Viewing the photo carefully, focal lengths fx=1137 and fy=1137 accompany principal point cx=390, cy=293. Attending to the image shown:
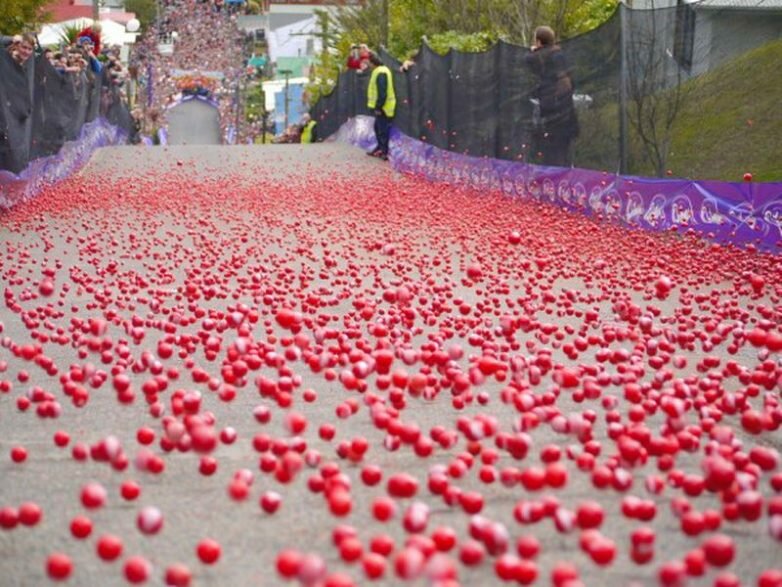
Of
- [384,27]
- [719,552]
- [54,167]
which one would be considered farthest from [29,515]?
[384,27]

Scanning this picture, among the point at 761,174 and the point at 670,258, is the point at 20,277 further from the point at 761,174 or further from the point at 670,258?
the point at 761,174

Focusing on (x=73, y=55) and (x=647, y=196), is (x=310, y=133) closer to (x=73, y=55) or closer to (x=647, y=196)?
(x=73, y=55)

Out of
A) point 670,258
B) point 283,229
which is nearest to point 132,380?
point 670,258

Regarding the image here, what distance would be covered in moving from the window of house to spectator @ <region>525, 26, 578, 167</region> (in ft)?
7.09

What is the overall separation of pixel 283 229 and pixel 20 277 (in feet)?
13.2

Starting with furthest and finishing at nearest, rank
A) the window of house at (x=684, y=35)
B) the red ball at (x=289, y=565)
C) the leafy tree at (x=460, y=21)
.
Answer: the leafy tree at (x=460, y=21)
the window of house at (x=684, y=35)
the red ball at (x=289, y=565)

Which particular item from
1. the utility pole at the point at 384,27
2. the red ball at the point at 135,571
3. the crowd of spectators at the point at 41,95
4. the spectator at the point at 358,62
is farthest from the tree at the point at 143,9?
the red ball at the point at 135,571

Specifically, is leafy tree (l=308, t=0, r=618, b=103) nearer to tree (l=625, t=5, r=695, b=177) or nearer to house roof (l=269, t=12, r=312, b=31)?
tree (l=625, t=5, r=695, b=177)

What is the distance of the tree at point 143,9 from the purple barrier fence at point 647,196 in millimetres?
76739

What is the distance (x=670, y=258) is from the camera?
9.62 m

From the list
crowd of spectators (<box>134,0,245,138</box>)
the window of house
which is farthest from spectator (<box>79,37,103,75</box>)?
crowd of spectators (<box>134,0,245,138</box>)

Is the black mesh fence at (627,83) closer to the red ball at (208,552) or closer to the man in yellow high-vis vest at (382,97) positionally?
the man in yellow high-vis vest at (382,97)

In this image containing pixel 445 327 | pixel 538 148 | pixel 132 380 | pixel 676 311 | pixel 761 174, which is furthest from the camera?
pixel 538 148

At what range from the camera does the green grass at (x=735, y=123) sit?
423 inches
